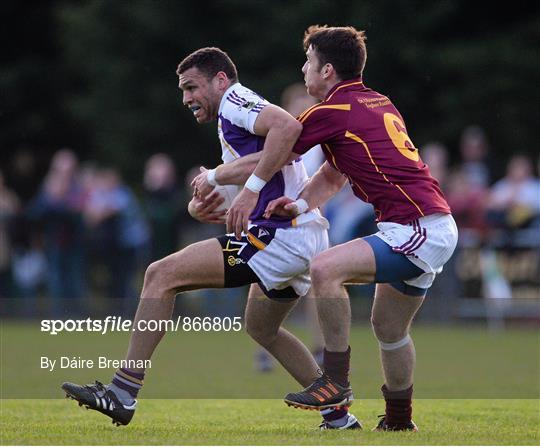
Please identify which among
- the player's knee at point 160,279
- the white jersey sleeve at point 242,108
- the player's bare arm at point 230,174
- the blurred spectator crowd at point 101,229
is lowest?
the blurred spectator crowd at point 101,229

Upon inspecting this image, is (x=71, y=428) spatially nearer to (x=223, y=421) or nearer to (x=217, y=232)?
(x=223, y=421)

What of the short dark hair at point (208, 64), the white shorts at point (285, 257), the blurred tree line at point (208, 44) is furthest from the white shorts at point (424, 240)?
the blurred tree line at point (208, 44)

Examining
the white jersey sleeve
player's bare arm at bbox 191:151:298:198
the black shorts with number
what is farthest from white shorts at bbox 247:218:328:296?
the white jersey sleeve

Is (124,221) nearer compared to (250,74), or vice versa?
(124,221)

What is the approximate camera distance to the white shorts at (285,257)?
7.45 m

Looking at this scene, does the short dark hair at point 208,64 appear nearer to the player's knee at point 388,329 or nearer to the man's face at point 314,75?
the man's face at point 314,75

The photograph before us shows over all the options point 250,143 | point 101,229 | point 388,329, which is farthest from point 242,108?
point 101,229

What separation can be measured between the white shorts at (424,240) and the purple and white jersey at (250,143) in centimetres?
64

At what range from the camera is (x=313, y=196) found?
7.66 metres

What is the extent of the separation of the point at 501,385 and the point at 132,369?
169 inches

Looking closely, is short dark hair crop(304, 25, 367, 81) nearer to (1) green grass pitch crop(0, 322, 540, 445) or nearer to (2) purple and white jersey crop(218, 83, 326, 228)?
(2) purple and white jersey crop(218, 83, 326, 228)

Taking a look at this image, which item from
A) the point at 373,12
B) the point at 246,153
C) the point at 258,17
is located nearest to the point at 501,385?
the point at 246,153

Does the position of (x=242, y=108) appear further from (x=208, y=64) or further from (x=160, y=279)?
(x=160, y=279)

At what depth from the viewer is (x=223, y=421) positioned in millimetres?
8172
